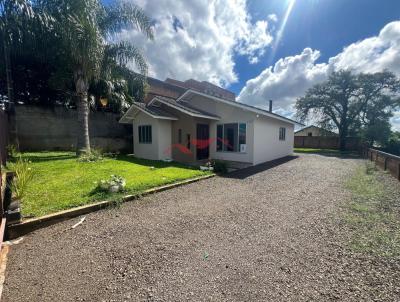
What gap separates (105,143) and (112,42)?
22.5ft

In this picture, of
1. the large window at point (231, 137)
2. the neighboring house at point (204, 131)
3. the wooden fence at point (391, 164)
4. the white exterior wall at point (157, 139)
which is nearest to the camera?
the wooden fence at point (391, 164)

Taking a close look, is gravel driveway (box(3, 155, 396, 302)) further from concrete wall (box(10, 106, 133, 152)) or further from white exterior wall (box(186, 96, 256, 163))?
concrete wall (box(10, 106, 133, 152))

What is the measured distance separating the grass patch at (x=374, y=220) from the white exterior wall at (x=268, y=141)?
16.6 ft

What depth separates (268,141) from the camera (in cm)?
1253

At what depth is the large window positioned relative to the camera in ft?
36.4

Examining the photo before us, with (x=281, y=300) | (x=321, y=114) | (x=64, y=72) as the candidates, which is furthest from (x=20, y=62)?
(x=321, y=114)

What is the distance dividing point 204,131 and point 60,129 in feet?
31.1

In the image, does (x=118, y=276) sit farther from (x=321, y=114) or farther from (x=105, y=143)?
(x=321, y=114)

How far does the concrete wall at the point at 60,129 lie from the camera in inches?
459

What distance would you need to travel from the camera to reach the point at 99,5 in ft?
33.2

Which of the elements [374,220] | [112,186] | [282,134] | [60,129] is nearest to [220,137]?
[282,134]

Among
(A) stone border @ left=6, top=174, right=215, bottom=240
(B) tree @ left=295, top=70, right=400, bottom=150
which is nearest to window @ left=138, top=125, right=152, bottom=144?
(A) stone border @ left=6, top=174, right=215, bottom=240

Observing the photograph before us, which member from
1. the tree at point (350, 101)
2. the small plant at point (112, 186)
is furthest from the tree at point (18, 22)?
the tree at point (350, 101)

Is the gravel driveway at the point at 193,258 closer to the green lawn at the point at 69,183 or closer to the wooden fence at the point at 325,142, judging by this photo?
the green lawn at the point at 69,183
